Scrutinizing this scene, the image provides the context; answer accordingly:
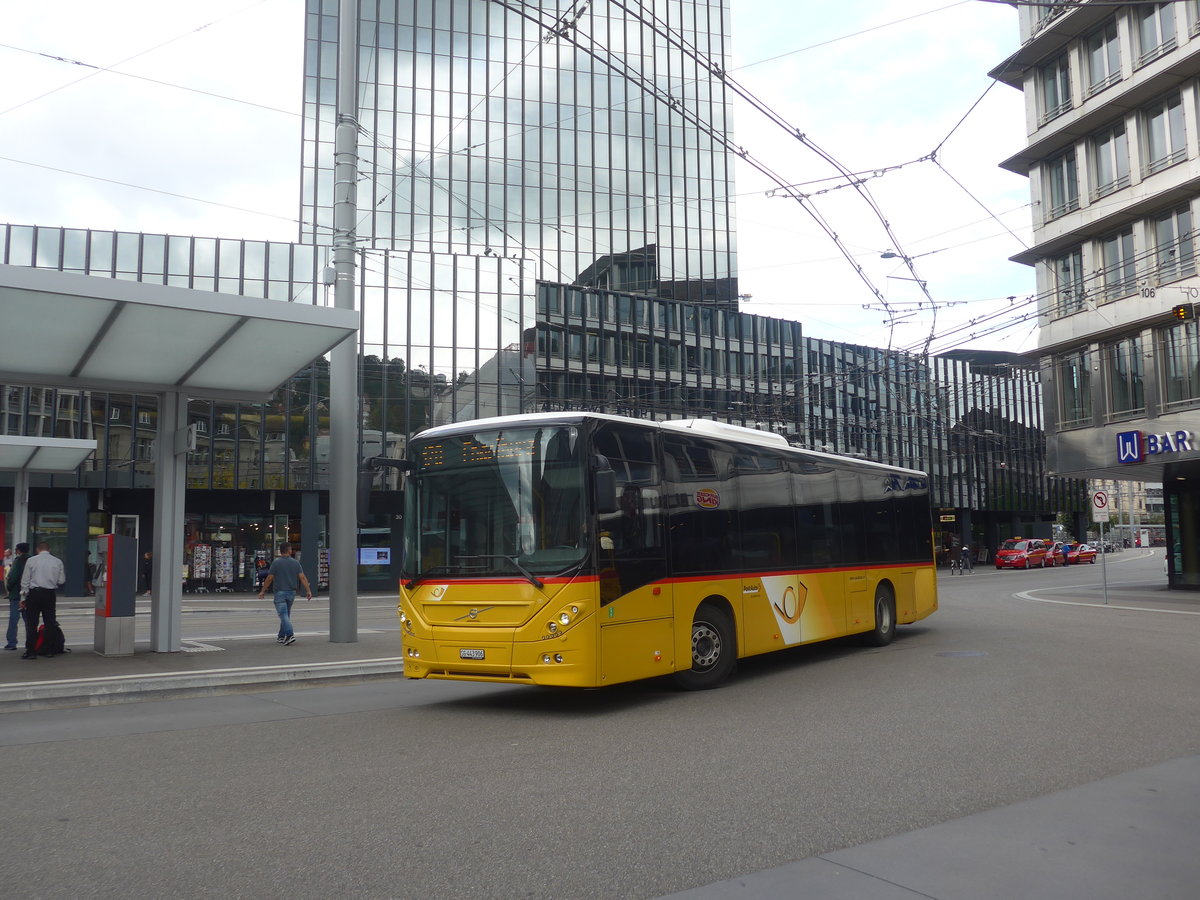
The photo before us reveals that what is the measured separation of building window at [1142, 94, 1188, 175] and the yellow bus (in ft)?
82.5

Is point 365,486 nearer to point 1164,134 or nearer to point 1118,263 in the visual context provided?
point 1118,263

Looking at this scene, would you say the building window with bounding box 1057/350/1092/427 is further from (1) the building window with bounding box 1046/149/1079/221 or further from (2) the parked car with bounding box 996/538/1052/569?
(2) the parked car with bounding box 996/538/1052/569

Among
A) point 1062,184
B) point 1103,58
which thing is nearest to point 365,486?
point 1103,58

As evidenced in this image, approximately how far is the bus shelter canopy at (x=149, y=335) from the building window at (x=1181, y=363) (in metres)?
27.1

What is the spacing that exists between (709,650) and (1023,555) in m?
54.4

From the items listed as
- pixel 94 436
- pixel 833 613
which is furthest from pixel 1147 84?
pixel 94 436

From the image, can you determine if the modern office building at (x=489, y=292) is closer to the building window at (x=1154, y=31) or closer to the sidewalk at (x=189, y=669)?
the building window at (x=1154, y=31)

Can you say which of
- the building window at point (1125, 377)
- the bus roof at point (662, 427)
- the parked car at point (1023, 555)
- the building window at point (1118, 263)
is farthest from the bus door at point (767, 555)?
the parked car at point (1023, 555)

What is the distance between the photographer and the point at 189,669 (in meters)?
12.5

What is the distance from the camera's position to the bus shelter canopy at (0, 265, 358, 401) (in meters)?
11.5

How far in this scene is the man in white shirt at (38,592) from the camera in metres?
13.9

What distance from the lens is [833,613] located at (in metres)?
13.9

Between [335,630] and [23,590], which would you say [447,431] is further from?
[23,590]

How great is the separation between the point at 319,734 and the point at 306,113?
53.5 meters
